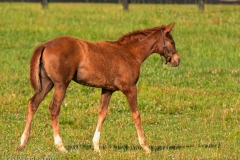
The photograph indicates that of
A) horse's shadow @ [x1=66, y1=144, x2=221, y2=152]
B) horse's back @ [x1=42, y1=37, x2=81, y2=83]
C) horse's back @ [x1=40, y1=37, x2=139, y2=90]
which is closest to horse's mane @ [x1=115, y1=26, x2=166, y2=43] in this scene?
horse's back @ [x1=40, y1=37, x2=139, y2=90]

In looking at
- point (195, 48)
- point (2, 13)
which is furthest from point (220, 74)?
point (2, 13)

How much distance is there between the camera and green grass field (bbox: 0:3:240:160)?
36.4 ft

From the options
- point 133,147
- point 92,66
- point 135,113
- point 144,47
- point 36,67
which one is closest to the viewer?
point 36,67

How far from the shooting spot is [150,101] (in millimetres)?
15500

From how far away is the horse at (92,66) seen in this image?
34.3 feet

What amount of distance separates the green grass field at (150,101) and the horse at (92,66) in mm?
583

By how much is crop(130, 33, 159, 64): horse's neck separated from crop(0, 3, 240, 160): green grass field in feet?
4.71

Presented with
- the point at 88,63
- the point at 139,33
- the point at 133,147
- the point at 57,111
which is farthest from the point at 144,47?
the point at 57,111

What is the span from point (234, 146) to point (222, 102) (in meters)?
4.39

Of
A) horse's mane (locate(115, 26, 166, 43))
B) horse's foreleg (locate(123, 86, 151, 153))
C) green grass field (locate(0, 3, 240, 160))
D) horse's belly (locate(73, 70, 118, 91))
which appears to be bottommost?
green grass field (locate(0, 3, 240, 160))

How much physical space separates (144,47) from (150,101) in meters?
4.04

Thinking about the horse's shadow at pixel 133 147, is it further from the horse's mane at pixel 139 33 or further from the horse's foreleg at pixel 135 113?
the horse's mane at pixel 139 33

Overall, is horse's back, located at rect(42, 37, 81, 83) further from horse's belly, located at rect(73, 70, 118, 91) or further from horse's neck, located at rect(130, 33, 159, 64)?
horse's neck, located at rect(130, 33, 159, 64)

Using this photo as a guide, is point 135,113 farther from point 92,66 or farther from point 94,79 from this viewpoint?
Result: point 92,66
